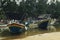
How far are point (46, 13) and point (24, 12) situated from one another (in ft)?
50.2

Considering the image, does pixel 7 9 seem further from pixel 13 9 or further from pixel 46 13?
pixel 46 13

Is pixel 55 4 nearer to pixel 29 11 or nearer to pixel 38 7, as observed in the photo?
pixel 38 7

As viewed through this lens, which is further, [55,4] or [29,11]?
[55,4]

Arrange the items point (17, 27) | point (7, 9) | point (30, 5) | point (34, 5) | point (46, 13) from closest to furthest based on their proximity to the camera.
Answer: point (17, 27)
point (7, 9)
point (30, 5)
point (34, 5)
point (46, 13)

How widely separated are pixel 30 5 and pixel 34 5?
4.04 meters

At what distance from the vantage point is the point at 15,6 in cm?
5138

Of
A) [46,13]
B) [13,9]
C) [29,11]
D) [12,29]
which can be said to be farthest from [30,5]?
[12,29]

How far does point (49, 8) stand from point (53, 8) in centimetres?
167

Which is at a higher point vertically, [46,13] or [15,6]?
[15,6]

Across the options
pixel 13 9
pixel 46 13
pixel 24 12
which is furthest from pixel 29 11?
pixel 46 13

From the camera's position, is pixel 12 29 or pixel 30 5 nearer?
pixel 12 29

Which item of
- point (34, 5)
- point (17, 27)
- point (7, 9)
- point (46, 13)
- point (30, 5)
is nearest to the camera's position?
point (17, 27)

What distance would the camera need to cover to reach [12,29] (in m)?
23.8

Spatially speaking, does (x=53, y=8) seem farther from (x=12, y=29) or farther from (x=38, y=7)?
(x=12, y=29)
